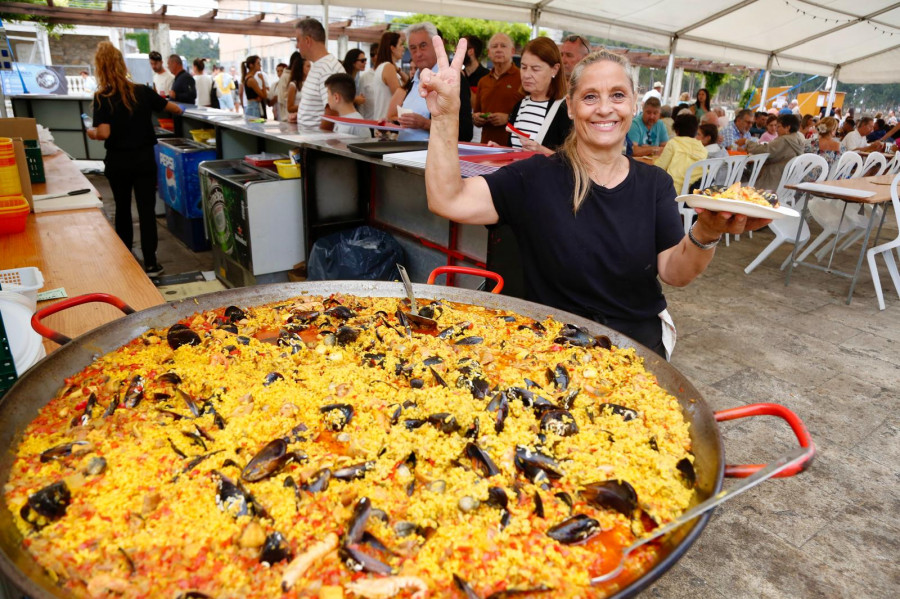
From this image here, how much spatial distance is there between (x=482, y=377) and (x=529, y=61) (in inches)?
116

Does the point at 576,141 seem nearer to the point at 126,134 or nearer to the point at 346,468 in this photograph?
the point at 346,468

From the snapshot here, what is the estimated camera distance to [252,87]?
9938mm

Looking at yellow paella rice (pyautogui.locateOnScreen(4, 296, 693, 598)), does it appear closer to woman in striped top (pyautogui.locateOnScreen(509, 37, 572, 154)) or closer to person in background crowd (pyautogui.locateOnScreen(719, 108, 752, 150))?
woman in striped top (pyautogui.locateOnScreen(509, 37, 572, 154))

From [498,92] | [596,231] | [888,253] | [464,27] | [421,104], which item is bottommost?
[888,253]

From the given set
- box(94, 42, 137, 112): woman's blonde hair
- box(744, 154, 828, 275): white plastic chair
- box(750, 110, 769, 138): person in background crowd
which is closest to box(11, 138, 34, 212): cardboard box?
box(94, 42, 137, 112): woman's blonde hair

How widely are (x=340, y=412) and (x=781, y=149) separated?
27.4ft

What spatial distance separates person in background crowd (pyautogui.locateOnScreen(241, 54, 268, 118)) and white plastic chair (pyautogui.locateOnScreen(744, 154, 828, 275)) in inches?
326

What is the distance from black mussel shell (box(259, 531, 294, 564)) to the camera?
3.21 ft

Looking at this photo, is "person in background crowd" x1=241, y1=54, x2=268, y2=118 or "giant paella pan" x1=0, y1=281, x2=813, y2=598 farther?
"person in background crowd" x1=241, y1=54, x2=268, y2=118

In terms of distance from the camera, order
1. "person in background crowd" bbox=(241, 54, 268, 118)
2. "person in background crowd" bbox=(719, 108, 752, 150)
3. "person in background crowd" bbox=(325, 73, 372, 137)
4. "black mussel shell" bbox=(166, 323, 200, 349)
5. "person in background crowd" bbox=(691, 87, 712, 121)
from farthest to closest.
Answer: "person in background crowd" bbox=(691, 87, 712, 121) < "person in background crowd" bbox=(719, 108, 752, 150) < "person in background crowd" bbox=(241, 54, 268, 118) < "person in background crowd" bbox=(325, 73, 372, 137) < "black mussel shell" bbox=(166, 323, 200, 349)

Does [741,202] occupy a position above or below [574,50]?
below

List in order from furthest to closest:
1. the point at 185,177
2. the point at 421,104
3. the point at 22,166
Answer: the point at 185,177
the point at 421,104
the point at 22,166

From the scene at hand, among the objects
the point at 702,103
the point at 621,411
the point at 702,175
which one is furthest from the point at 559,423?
the point at 702,103

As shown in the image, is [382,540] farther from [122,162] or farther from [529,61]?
[122,162]
